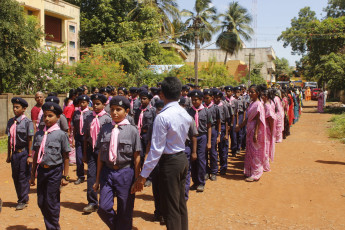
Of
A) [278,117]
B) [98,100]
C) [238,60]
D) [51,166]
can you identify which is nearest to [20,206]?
[51,166]

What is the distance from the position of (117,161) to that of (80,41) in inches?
1203

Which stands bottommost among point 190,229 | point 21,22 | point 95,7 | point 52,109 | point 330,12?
point 190,229

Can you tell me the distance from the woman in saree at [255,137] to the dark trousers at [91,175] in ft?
11.8

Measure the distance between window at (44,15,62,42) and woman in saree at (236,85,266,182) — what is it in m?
22.1

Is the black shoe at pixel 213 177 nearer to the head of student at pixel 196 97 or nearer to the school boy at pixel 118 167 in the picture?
the head of student at pixel 196 97

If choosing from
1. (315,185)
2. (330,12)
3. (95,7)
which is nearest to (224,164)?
(315,185)

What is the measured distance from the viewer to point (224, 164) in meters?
8.47

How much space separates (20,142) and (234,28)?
4156 centimetres

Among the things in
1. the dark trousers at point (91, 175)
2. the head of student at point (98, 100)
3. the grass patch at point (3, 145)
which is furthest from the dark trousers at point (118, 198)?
the grass patch at point (3, 145)

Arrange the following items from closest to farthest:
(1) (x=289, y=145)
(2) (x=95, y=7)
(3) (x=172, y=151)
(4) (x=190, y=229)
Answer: (3) (x=172, y=151) → (4) (x=190, y=229) → (1) (x=289, y=145) → (2) (x=95, y=7)

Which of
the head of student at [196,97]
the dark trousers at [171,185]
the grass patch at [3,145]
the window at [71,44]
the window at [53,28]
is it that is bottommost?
the grass patch at [3,145]

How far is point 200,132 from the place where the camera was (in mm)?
6742

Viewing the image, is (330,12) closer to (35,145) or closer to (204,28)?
(204,28)

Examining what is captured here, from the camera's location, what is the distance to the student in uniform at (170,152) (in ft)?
11.9
